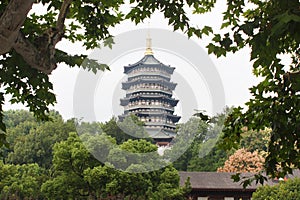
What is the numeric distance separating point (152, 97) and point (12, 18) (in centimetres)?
4680

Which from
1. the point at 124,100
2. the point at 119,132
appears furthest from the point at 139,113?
the point at 119,132

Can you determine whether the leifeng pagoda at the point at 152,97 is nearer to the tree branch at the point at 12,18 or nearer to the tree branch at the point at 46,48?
the tree branch at the point at 46,48

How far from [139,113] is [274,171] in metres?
45.4

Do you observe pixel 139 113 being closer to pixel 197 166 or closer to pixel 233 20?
pixel 197 166

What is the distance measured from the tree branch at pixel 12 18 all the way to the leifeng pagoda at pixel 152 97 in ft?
149

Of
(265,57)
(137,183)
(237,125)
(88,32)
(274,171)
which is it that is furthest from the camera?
(137,183)

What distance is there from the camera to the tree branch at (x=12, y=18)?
3.06 m

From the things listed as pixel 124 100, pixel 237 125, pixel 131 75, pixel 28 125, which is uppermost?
pixel 131 75

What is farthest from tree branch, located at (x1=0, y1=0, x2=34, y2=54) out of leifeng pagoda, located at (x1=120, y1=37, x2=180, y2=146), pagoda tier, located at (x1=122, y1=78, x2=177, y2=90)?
pagoda tier, located at (x1=122, y1=78, x2=177, y2=90)

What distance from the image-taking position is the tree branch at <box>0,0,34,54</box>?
3.06 metres

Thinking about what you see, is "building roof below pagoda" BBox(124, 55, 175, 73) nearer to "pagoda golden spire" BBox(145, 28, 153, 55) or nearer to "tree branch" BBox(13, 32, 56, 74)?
"pagoda golden spire" BBox(145, 28, 153, 55)

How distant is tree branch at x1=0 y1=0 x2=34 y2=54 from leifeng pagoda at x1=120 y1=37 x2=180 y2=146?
45.5 m

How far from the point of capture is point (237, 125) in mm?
4941

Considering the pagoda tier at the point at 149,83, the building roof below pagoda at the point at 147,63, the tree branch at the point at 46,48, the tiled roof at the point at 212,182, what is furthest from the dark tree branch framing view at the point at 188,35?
the building roof below pagoda at the point at 147,63
